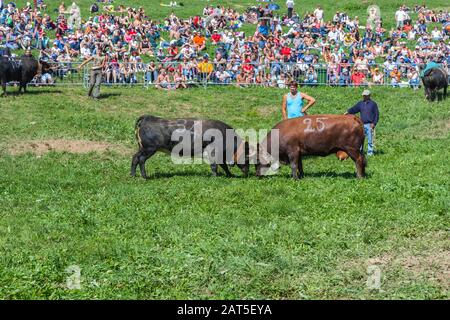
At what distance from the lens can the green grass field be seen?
12.0m

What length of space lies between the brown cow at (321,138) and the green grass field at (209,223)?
547mm

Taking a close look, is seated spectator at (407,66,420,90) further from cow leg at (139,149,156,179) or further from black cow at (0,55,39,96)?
cow leg at (139,149,156,179)

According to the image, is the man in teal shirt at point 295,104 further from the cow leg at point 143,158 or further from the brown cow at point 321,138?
the cow leg at point 143,158

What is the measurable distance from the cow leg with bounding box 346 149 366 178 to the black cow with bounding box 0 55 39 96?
46.4ft

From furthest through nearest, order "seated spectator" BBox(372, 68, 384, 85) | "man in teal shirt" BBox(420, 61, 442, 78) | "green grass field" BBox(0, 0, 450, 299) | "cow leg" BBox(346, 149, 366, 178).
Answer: "seated spectator" BBox(372, 68, 384, 85), "man in teal shirt" BBox(420, 61, 442, 78), "cow leg" BBox(346, 149, 366, 178), "green grass field" BBox(0, 0, 450, 299)

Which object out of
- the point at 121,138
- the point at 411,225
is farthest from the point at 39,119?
the point at 411,225

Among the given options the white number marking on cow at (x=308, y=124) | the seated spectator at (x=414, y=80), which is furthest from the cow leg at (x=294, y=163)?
the seated spectator at (x=414, y=80)

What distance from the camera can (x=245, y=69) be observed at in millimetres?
33188

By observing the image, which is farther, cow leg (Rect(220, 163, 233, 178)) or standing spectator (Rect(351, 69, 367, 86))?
standing spectator (Rect(351, 69, 367, 86))

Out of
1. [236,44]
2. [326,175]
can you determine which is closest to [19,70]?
[236,44]

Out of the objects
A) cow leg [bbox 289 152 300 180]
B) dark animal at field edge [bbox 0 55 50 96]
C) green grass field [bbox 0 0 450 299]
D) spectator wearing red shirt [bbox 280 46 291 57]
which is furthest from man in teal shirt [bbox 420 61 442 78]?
dark animal at field edge [bbox 0 55 50 96]

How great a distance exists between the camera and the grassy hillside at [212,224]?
12000 mm
